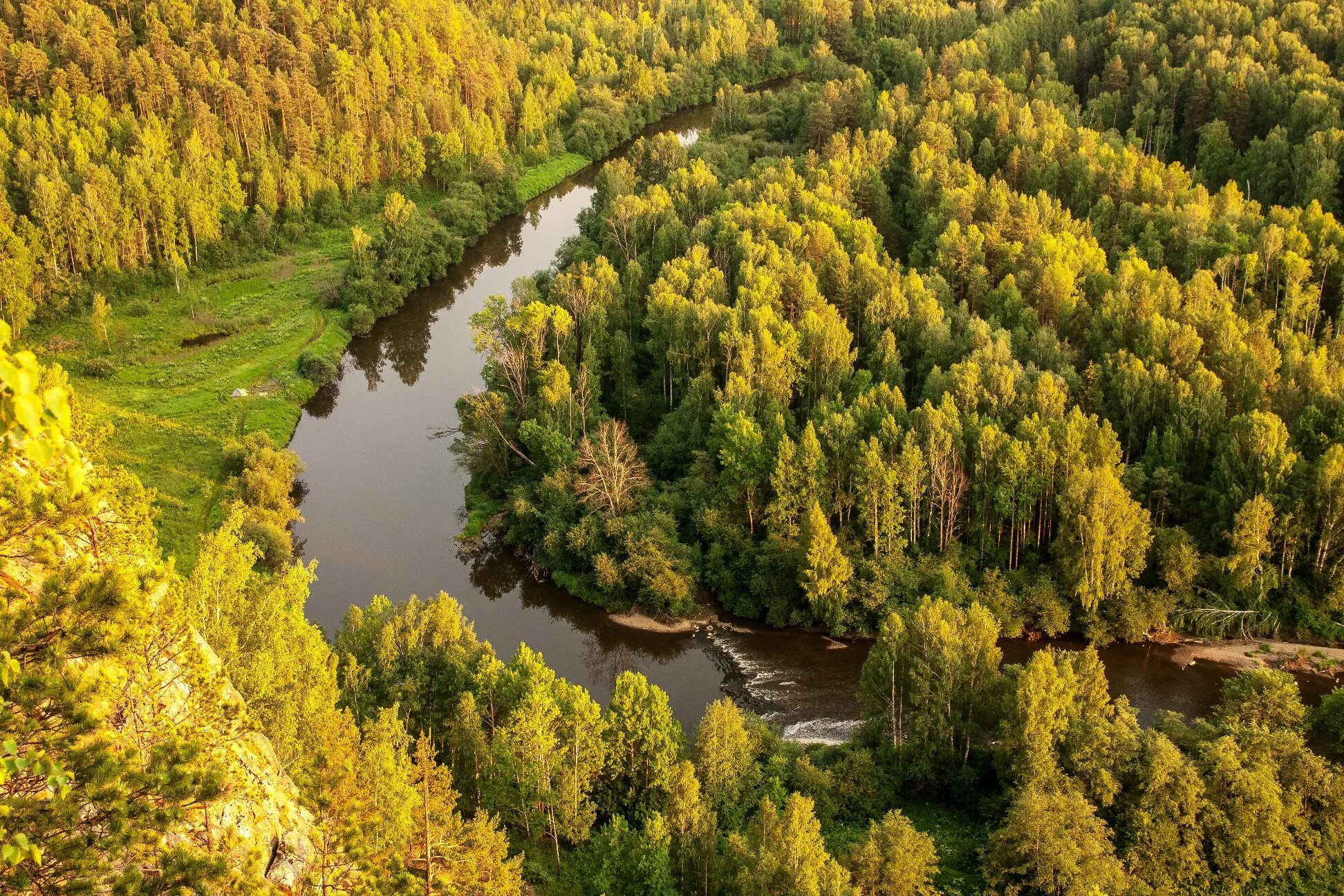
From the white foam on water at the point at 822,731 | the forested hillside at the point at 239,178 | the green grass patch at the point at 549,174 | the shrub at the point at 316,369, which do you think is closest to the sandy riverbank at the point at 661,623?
the white foam on water at the point at 822,731

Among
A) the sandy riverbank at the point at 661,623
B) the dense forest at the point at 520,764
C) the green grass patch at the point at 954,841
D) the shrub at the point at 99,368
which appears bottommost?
the green grass patch at the point at 954,841

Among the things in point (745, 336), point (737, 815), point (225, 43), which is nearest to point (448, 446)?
point (745, 336)

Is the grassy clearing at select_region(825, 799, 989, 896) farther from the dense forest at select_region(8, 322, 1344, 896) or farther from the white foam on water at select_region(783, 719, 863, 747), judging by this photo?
the white foam on water at select_region(783, 719, 863, 747)

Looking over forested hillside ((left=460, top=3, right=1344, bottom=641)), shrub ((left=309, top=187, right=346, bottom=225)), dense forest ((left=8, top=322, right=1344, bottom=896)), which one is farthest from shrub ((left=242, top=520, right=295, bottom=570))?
shrub ((left=309, top=187, right=346, bottom=225))

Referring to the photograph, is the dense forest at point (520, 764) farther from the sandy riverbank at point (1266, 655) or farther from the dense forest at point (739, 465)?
the sandy riverbank at point (1266, 655)

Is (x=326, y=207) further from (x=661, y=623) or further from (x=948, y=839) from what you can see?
(x=948, y=839)

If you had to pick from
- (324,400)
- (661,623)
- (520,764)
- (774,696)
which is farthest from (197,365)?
(520,764)
